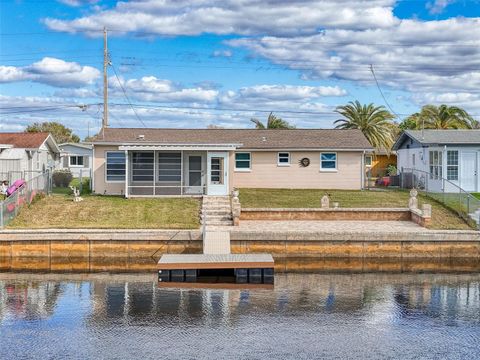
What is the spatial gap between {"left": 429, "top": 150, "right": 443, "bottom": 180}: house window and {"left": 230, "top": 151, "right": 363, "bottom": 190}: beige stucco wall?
4426 mm

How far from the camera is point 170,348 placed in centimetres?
1738

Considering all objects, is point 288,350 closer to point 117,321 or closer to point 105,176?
point 117,321

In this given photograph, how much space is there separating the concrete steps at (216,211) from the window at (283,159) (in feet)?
21.1

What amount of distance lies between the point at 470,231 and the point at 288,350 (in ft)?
47.4

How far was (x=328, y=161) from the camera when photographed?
40.3m

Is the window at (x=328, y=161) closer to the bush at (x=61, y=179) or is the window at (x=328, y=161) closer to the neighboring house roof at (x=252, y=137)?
the neighboring house roof at (x=252, y=137)

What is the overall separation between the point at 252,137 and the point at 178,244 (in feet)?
52.2

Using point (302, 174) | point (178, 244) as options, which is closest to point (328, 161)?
point (302, 174)

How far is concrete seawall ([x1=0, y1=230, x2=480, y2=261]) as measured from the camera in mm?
27359

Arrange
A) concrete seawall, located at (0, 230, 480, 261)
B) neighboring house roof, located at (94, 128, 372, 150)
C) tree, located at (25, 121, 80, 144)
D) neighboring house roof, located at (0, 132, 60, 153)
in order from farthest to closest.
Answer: tree, located at (25, 121, 80, 144) < neighboring house roof, located at (0, 132, 60, 153) < neighboring house roof, located at (94, 128, 372, 150) < concrete seawall, located at (0, 230, 480, 261)

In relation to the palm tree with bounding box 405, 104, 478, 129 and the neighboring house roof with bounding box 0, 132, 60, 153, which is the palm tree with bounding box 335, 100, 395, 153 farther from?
the neighboring house roof with bounding box 0, 132, 60, 153

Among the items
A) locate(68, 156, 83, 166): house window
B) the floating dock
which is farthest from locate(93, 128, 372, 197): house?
locate(68, 156, 83, 166): house window

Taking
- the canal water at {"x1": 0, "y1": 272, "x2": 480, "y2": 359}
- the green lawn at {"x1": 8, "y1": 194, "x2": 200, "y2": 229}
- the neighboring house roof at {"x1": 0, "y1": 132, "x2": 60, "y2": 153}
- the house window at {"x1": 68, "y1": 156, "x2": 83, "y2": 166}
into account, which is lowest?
the canal water at {"x1": 0, "y1": 272, "x2": 480, "y2": 359}

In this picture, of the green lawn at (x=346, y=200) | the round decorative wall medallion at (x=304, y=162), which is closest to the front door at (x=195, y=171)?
the green lawn at (x=346, y=200)
